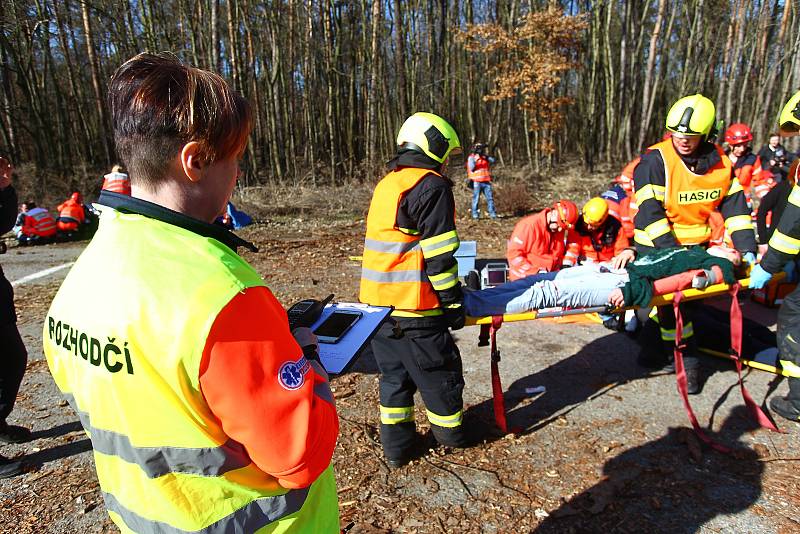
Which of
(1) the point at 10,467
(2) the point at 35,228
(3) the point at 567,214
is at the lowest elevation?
(1) the point at 10,467

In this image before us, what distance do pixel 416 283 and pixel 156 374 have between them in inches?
88.6

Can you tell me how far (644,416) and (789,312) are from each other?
4.22ft

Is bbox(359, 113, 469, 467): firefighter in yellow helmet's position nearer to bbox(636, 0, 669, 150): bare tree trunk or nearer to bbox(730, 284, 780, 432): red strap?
bbox(730, 284, 780, 432): red strap

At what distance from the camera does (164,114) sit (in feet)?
3.22

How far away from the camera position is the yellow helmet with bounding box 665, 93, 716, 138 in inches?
151

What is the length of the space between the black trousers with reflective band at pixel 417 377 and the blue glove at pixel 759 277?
2446 millimetres

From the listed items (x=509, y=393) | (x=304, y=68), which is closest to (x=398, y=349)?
(x=509, y=393)

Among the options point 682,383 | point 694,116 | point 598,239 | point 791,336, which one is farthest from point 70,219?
point 791,336

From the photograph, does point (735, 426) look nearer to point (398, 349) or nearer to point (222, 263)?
point (398, 349)

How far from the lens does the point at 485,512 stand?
286cm

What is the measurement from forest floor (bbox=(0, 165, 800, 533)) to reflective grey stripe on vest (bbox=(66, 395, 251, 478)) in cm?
198

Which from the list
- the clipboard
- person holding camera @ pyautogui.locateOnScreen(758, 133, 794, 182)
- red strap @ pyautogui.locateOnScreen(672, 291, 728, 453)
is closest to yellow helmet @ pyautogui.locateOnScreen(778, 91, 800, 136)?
red strap @ pyautogui.locateOnScreen(672, 291, 728, 453)

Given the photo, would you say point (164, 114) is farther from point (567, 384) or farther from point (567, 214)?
point (567, 214)

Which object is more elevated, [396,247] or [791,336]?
[396,247]
